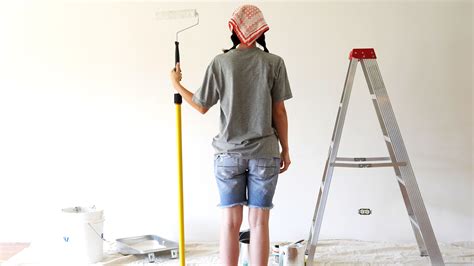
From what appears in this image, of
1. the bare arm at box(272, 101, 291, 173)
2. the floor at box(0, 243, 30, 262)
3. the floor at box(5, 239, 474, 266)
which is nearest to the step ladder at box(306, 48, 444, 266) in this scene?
the floor at box(5, 239, 474, 266)

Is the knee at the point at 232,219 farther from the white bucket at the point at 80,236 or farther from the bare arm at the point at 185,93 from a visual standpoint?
the white bucket at the point at 80,236

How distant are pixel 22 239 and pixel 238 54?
215 cm

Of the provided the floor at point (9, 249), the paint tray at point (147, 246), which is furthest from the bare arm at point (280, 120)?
the floor at point (9, 249)

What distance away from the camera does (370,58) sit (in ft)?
8.58

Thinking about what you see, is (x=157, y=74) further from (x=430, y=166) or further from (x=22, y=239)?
(x=430, y=166)

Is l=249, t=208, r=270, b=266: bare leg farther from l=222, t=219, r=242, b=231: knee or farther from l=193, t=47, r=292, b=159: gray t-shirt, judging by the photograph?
l=193, t=47, r=292, b=159: gray t-shirt

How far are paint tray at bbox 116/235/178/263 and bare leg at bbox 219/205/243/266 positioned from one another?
2.40 feet

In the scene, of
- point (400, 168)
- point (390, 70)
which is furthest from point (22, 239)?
point (390, 70)

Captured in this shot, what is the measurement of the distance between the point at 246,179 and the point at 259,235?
0.87 ft

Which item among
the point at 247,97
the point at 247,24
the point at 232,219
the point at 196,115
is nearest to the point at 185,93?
the point at 247,97

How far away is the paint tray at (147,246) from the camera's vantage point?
280cm

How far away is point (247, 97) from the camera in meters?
2.12

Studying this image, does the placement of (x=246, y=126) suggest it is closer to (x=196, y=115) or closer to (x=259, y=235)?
(x=259, y=235)

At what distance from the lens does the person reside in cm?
209
